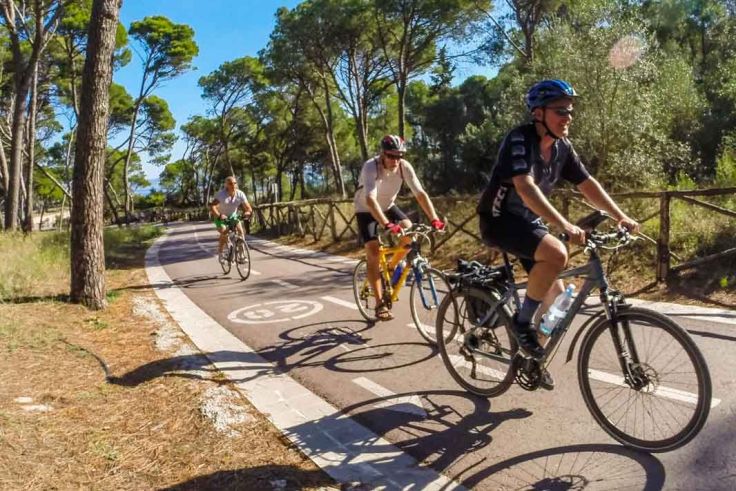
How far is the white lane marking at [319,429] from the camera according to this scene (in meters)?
2.91

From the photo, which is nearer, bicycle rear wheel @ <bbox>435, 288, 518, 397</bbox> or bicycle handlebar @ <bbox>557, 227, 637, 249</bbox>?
bicycle handlebar @ <bbox>557, 227, 637, 249</bbox>

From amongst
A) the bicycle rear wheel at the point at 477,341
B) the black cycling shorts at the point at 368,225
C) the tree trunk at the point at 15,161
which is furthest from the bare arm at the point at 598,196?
the tree trunk at the point at 15,161

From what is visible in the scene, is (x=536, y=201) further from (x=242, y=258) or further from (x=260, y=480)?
(x=242, y=258)

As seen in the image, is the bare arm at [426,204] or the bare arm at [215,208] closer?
the bare arm at [426,204]

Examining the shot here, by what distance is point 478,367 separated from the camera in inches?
155

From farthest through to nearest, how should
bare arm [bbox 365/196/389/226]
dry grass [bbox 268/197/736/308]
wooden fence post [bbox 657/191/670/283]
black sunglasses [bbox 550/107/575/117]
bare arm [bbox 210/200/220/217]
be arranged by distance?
1. bare arm [bbox 210/200/220/217]
2. wooden fence post [bbox 657/191/670/283]
3. dry grass [bbox 268/197/736/308]
4. bare arm [bbox 365/196/389/226]
5. black sunglasses [bbox 550/107/575/117]

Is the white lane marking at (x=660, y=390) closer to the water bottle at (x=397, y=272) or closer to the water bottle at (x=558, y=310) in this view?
the water bottle at (x=558, y=310)

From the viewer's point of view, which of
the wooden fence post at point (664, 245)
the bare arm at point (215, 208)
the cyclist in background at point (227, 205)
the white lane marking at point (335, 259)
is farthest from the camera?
the white lane marking at point (335, 259)

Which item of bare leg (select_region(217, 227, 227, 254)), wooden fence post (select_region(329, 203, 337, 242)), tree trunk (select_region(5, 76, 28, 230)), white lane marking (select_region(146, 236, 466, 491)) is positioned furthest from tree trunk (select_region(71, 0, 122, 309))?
tree trunk (select_region(5, 76, 28, 230))

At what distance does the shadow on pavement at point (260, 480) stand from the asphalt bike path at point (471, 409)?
24.0 inches

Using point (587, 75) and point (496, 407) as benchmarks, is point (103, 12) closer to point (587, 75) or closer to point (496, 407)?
point (496, 407)

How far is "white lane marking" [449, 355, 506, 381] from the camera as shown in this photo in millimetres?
3768

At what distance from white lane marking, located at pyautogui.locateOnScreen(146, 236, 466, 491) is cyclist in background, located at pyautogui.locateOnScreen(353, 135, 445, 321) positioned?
1484 millimetres

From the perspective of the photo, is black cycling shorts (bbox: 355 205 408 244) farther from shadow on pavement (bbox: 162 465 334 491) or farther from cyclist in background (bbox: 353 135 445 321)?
shadow on pavement (bbox: 162 465 334 491)
